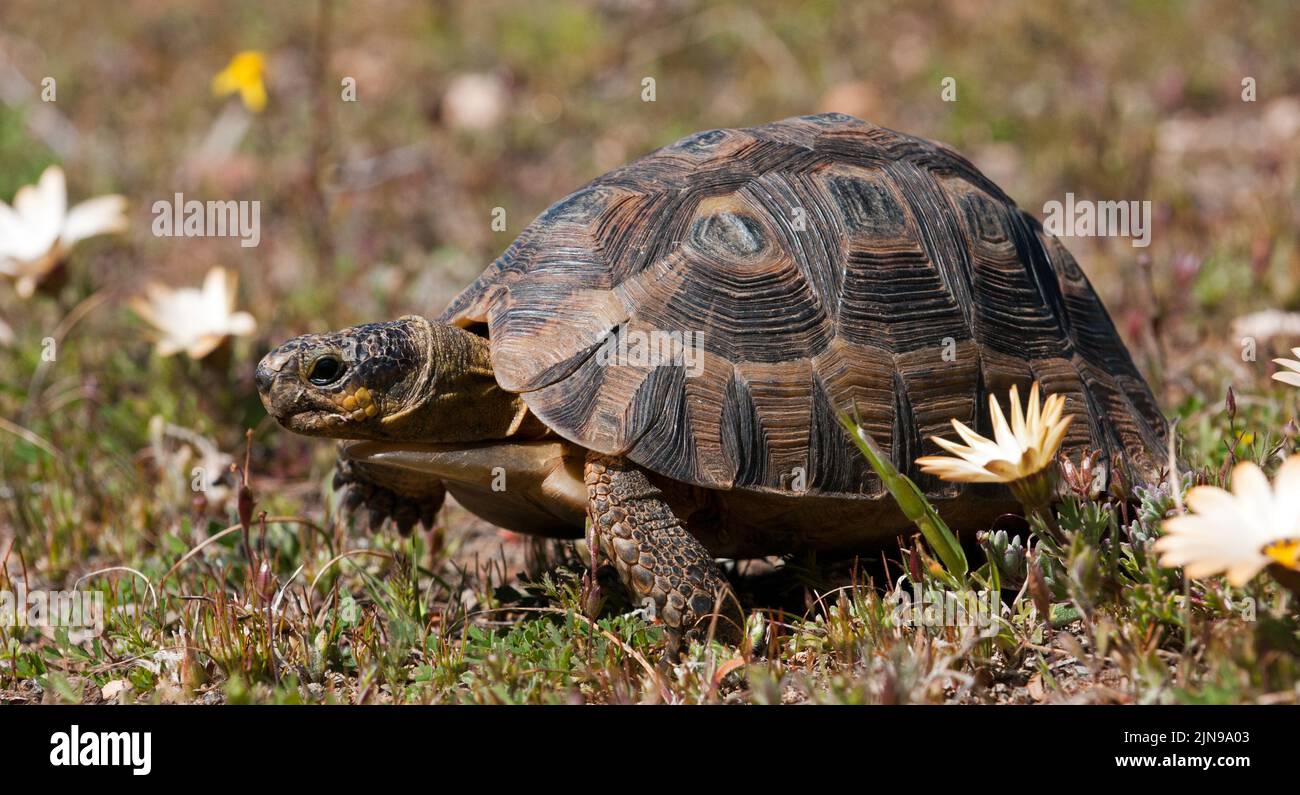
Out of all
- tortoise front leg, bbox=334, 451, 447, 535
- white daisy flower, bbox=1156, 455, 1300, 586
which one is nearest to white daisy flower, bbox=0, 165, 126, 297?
tortoise front leg, bbox=334, 451, 447, 535

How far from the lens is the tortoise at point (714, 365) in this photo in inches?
144

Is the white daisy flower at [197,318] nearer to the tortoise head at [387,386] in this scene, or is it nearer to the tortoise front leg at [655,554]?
the tortoise head at [387,386]

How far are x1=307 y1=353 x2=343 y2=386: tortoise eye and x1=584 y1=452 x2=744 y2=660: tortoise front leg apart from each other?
2.71 ft

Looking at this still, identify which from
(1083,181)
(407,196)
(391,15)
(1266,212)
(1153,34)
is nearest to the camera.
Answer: (1266,212)

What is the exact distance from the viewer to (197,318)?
531cm

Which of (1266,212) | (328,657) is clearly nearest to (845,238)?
(328,657)

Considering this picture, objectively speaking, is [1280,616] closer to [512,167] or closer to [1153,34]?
[512,167]

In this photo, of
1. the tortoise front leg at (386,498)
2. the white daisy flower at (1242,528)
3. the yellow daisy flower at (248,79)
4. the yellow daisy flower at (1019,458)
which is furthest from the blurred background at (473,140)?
the white daisy flower at (1242,528)

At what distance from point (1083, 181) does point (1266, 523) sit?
219 inches

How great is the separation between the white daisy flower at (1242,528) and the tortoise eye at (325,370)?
236 centimetres

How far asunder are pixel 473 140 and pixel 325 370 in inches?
238

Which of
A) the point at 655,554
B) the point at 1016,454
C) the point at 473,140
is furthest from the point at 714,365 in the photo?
the point at 473,140

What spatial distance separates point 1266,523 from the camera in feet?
9.30

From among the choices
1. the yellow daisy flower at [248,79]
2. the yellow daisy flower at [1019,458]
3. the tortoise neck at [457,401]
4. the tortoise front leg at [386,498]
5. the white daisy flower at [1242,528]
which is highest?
the yellow daisy flower at [248,79]
